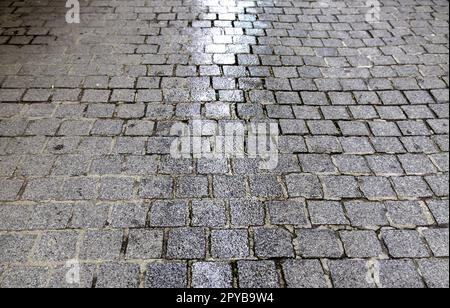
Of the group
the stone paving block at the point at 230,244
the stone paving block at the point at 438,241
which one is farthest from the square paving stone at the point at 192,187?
the stone paving block at the point at 438,241

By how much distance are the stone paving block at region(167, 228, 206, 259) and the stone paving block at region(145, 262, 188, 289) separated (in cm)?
9

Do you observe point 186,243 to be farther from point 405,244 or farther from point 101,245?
point 405,244

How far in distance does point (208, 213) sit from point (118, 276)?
0.95 m

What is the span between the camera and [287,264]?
2900mm

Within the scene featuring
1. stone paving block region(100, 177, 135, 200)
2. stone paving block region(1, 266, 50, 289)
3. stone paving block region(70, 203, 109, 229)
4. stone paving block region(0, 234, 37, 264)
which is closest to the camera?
stone paving block region(1, 266, 50, 289)

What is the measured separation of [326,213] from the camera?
3270 mm

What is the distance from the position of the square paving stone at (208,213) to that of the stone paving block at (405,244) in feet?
4.86

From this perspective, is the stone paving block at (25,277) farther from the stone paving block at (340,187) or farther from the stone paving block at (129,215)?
the stone paving block at (340,187)

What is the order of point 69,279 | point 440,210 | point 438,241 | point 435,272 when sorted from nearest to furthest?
point 69,279 → point 435,272 → point 438,241 → point 440,210

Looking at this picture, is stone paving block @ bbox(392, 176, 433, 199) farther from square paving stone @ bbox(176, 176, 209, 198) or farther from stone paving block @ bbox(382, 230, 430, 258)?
square paving stone @ bbox(176, 176, 209, 198)

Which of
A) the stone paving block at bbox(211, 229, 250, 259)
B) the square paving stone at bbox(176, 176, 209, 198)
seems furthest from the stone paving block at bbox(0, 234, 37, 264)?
the stone paving block at bbox(211, 229, 250, 259)

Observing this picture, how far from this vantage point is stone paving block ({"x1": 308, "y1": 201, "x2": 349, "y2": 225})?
3.20 m

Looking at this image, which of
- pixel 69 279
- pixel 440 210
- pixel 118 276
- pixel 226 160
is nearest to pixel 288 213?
pixel 226 160
